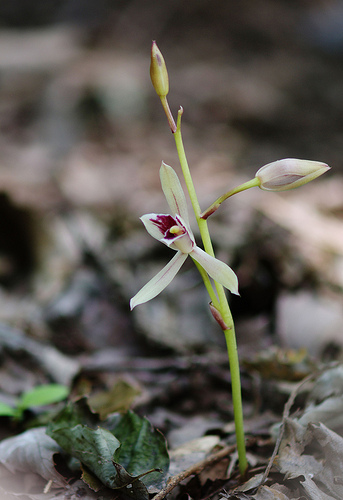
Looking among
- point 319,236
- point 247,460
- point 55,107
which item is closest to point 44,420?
point 247,460

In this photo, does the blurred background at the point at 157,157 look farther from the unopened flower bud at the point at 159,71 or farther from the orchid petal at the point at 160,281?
the unopened flower bud at the point at 159,71

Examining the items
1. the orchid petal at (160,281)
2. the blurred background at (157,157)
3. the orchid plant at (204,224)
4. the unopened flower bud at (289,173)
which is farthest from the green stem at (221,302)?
the blurred background at (157,157)

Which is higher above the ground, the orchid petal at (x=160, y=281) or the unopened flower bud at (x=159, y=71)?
the unopened flower bud at (x=159, y=71)

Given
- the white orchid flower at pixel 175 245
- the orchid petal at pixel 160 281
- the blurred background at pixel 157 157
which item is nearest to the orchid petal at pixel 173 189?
the white orchid flower at pixel 175 245

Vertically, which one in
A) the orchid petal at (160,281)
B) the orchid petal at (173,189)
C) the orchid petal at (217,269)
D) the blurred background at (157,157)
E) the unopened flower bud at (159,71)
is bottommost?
the blurred background at (157,157)

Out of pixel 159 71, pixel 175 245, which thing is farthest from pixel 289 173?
pixel 159 71

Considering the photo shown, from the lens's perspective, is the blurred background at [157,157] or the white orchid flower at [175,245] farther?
the blurred background at [157,157]

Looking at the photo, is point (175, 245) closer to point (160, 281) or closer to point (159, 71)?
point (160, 281)

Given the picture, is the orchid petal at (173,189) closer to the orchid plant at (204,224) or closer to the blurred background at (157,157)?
the orchid plant at (204,224)

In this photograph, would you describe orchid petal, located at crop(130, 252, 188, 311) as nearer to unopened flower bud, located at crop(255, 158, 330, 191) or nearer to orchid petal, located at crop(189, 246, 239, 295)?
orchid petal, located at crop(189, 246, 239, 295)
